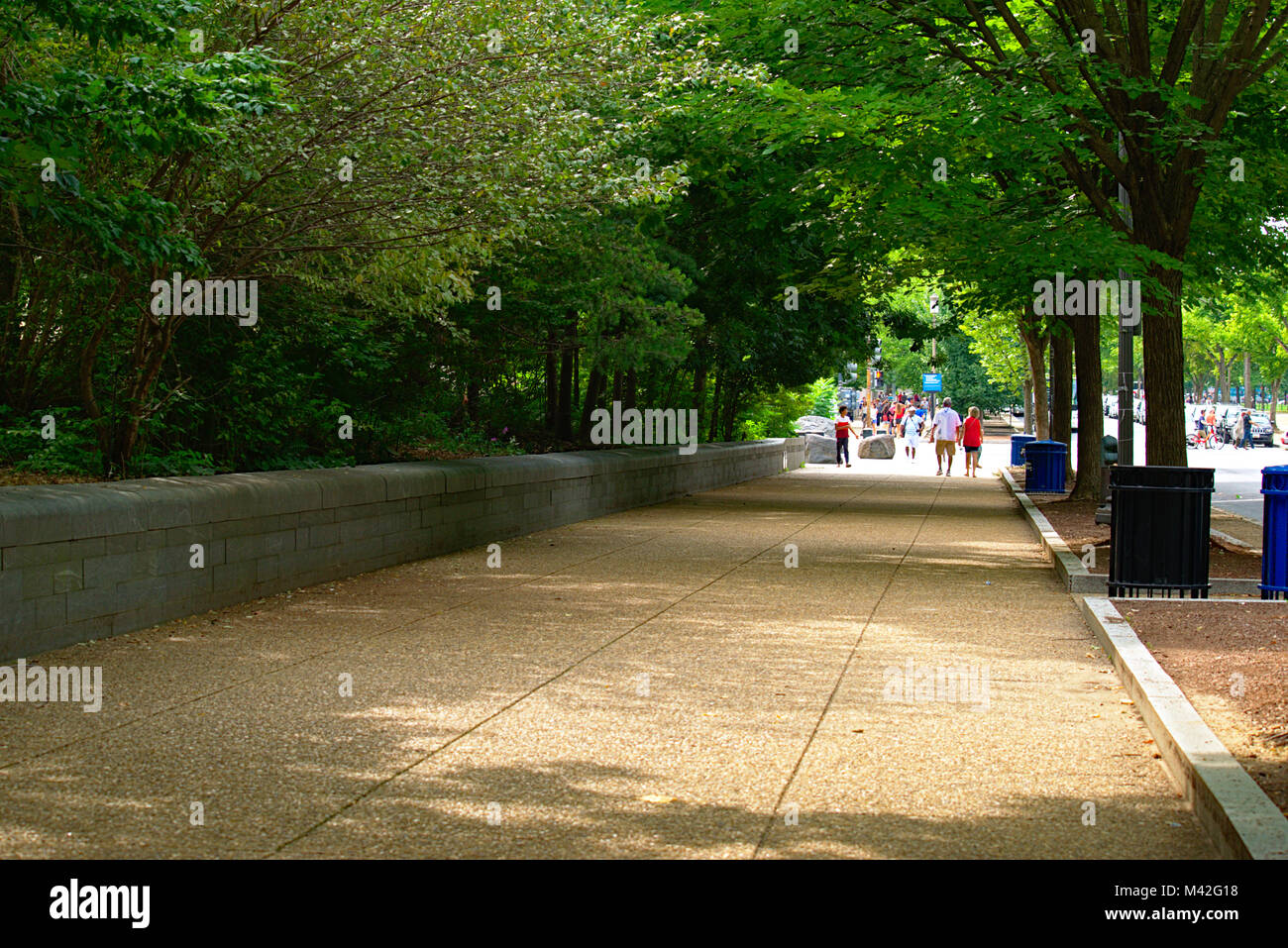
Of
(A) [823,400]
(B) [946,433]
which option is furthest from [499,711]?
(A) [823,400]

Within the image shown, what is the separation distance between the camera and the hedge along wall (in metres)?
8.02

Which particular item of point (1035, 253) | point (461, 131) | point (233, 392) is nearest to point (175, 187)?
point (461, 131)

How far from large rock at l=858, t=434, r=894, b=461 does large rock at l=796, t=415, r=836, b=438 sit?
1967 millimetres

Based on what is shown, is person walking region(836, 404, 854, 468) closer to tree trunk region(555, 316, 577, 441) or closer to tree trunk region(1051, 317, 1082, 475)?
tree trunk region(1051, 317, 1082, 475)

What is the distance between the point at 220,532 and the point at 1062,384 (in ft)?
71.9

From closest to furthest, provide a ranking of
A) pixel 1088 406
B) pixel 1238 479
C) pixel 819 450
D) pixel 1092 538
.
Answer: pixel 1092 538, pixel 1088 406, pixel 1238 479, pixel 819 450

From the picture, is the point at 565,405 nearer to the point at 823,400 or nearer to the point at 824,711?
the point at 824,711

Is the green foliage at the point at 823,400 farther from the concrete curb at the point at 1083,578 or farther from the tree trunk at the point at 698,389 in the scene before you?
the concrete curb at the point at 1083,578

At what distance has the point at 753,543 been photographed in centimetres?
1614

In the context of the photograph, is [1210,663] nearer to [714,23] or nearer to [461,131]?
[461,131]

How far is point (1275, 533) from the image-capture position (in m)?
10.5

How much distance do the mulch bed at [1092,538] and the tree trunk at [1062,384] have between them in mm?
3332

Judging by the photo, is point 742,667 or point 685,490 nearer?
point 742,667

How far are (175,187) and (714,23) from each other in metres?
7.27
